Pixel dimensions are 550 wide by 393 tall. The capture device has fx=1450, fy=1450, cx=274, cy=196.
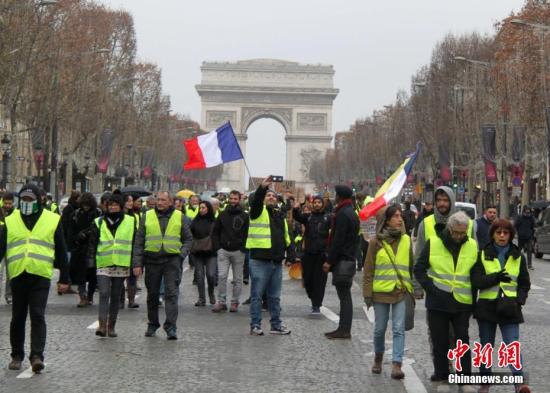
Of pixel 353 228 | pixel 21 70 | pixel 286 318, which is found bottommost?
pixel 286 318

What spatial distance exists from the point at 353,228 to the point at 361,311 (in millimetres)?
3956

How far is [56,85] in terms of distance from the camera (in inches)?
2092

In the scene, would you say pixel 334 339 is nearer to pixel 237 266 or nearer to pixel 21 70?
pixel 237 266

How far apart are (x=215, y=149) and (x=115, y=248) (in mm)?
7289

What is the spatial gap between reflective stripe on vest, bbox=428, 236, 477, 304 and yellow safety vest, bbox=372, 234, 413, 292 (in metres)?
1.03

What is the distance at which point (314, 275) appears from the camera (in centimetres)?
1745

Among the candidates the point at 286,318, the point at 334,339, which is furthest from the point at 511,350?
the point at 286,318

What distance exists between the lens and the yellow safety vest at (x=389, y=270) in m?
12.1

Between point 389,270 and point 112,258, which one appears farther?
point 112,258

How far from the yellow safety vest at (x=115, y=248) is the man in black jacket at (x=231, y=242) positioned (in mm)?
3081

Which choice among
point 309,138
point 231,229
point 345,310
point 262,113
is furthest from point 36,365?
point 309,138

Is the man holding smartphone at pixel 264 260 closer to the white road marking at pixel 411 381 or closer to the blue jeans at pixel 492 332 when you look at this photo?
the white road marking at pixel 411 381

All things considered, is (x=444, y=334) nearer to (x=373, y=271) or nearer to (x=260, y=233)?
(x=373, y=271)

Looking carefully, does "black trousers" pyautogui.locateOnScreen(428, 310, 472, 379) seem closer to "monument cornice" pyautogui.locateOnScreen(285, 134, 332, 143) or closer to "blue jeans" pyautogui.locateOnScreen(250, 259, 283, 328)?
"blue jeans" pyautogui.locateOnScreen(250, 259, 283, 328)
